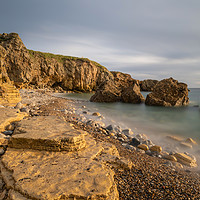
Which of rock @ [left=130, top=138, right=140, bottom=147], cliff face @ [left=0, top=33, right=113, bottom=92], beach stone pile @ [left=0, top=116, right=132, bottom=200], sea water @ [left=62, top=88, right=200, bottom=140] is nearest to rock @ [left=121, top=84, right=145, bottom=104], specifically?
sea water @ [left=62, top=88, right=200, bottom=140]

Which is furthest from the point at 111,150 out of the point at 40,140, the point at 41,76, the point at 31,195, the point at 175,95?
the point at 41,76

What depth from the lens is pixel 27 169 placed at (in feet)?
6.97

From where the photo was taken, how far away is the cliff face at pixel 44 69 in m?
27.2

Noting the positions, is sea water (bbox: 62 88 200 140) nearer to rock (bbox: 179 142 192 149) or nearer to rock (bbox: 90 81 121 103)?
rock (bbox: 179 142 192 149)

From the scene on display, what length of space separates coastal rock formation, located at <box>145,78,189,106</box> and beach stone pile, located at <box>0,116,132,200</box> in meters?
13.1

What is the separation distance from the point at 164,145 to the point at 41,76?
34.6 metres

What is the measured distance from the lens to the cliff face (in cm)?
2725

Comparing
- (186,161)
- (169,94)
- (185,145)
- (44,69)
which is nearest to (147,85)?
(44,69)

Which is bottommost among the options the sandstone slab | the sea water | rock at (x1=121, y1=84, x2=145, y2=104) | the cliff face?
the sea water

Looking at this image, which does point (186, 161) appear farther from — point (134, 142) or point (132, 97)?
point (132, 97)

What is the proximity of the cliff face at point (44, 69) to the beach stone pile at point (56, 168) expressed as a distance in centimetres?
2192

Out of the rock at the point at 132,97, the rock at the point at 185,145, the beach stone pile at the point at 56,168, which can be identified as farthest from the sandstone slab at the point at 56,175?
the rock at the point at 132,97

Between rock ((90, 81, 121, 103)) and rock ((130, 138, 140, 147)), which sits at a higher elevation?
rock ((90, 81, 121, 103))

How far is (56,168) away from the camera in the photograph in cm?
220
